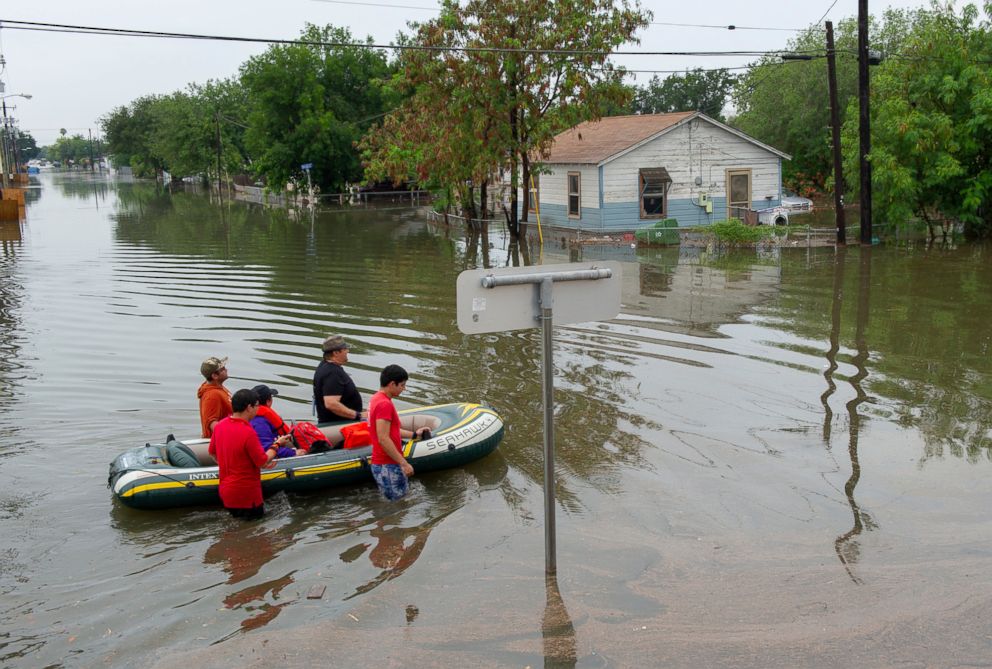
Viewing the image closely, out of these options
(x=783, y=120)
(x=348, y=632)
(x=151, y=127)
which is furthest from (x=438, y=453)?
(x=151, y=127)

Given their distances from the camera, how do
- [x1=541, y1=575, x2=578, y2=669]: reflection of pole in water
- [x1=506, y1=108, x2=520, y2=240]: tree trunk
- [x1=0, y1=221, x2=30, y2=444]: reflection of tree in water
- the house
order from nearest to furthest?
[x1=541, y1=575, x2=578, y2=669]: reflection of pole in water → [x1=0, y1=221, x2=30, y2=444]: reflection of tree in water → [x1=506, y1=108, x2=520, y2=240]: tree trunk → the house

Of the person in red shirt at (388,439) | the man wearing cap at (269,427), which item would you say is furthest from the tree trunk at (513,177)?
the person in red shirt at (388,439)

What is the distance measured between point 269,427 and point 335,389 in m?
0.86

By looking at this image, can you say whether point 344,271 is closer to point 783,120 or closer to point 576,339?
point 576,339

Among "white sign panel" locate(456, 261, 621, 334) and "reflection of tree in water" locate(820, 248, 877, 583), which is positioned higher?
"white sign panel" locate(456, 261, 621, 334)

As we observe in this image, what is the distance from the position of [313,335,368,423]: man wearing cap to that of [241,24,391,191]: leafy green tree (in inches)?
2144

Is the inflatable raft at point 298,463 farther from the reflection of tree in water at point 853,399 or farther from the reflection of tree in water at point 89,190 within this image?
the reflection of tree in water at point 89,190

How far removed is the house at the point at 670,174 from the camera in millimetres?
33969

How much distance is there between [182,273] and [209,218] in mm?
25040

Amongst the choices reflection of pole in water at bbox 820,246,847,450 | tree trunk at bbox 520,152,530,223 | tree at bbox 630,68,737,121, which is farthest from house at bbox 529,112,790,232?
tree at bbox 630,68,737,121

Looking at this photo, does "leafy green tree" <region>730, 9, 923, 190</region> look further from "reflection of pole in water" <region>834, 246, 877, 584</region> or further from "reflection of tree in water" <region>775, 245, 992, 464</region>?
"reflection of pole in water" <region>834, 246, 877, 584</region>

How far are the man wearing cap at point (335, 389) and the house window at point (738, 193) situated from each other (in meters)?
27.7

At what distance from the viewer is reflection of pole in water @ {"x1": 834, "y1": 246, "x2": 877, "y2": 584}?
741cm

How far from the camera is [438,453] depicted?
31.2ft
